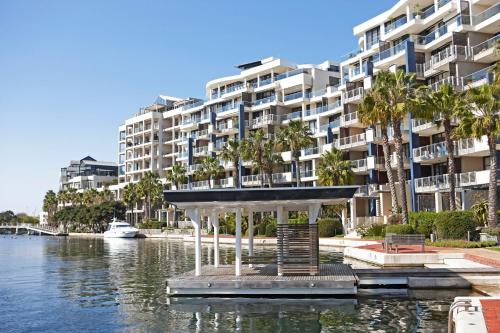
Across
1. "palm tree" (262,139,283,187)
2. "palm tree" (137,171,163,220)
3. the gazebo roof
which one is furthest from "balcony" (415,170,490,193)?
"palm tree" (137,171,163,220)

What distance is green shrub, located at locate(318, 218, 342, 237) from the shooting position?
59875 millimetres

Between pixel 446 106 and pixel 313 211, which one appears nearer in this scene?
pixel 313 211

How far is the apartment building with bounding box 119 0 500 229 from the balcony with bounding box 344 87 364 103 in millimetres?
135

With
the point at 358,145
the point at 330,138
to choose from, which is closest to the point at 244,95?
the point at 330,138

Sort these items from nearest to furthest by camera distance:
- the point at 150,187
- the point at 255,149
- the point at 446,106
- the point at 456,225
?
the point at 456,225, the point at 446,106, the point at 255,149, the point at 150,187

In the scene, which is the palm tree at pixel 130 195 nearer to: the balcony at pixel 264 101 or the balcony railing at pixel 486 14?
the balcony at pixel 264 101

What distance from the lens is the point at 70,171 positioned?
570 ft

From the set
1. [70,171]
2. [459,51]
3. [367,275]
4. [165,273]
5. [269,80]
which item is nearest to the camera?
[367,275]

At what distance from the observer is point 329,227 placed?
59969 mm

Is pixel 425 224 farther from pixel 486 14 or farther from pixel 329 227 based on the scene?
pixel 486 14

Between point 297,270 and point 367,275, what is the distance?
3.98m

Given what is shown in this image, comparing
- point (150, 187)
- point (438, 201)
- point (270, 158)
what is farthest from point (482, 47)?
point (150, 187)

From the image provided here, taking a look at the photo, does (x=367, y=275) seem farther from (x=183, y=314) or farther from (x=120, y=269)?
(x=120, y=269)

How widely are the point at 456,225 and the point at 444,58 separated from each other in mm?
20879
